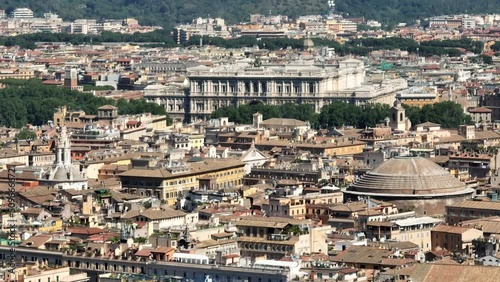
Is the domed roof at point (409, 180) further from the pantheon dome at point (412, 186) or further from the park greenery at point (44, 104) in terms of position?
the park greenery at point (44, 104)

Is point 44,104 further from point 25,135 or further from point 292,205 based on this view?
point 292,205

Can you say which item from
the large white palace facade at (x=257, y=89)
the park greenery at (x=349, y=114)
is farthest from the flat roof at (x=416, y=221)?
the large white palace facade at (x=257, y=89)

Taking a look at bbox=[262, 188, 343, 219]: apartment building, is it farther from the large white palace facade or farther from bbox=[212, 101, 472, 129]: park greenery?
the large white palace facade

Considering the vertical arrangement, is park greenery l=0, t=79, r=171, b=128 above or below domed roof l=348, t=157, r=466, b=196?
below

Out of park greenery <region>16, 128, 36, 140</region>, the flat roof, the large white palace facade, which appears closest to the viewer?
the flat roof

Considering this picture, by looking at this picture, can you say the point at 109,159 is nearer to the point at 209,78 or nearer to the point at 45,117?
the point at 45,117

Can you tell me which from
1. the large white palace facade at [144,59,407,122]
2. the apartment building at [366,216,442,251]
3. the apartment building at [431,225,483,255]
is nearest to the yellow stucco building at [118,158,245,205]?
the apartment building at [366,216,442,251]

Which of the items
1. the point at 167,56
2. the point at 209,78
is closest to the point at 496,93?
the point at 209,78

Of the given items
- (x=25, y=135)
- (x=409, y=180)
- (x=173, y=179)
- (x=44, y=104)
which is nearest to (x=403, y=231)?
(x=409, y=180)
